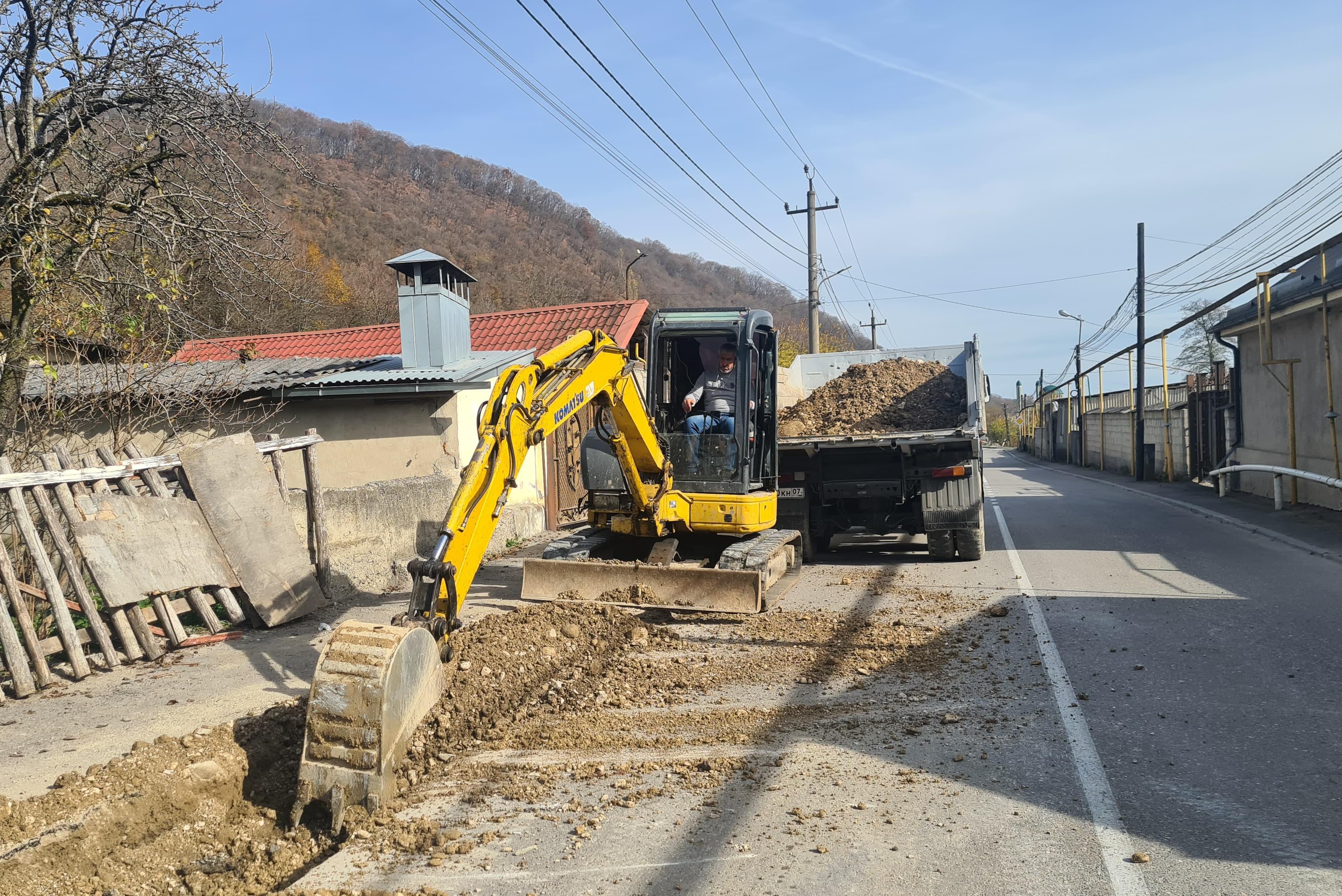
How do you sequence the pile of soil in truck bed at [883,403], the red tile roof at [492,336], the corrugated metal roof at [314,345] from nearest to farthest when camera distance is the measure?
the pile of soil in truck bed at [883,403] → the red tile roof at [492,336] → the corrugated metal roof at [314,345]

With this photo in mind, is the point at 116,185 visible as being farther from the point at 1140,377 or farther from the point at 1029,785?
the point at 1140,377

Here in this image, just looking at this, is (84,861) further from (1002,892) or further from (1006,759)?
(1006,759)

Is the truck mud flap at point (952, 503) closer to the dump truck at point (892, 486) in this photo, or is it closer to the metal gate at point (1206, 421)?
the dump truck at point (892, 486)

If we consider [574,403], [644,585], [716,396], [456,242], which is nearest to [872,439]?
[716,396]

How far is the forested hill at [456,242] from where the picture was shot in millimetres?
41625

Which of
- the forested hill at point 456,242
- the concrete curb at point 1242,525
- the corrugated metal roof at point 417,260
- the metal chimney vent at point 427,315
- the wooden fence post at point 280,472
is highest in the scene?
the forested hill at point 456,242

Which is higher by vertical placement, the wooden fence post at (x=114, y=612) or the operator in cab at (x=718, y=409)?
the operator in cab at (x=718, y=409)

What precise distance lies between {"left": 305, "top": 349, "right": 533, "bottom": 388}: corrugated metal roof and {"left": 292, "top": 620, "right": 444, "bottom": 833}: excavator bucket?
303 inches

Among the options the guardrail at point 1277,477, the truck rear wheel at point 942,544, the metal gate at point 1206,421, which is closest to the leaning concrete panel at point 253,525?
the truck rear wheel at point 942,544

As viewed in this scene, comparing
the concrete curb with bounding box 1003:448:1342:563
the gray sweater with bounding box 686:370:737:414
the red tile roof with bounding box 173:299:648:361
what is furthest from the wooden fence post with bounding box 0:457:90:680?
the concrete curb with bounding box 1003:448:1342:563

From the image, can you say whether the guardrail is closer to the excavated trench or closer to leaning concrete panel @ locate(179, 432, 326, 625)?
the excavated trench

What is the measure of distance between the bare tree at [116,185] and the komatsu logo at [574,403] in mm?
3931

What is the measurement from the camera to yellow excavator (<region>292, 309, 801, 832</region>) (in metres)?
4.25

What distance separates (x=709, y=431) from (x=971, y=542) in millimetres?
4187
